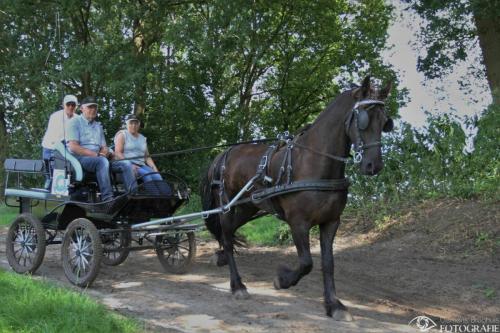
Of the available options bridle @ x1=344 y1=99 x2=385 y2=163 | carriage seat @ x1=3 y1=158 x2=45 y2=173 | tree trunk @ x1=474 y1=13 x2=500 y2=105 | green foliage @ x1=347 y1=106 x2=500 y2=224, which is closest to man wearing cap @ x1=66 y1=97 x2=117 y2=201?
carriage seat @ x1=3 y1=158 x2=45 y2=173

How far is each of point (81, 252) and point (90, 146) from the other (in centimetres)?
147

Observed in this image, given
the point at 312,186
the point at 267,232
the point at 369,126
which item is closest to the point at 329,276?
the point at 312,186

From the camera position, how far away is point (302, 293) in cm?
638

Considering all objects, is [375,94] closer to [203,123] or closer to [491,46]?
[491,46]

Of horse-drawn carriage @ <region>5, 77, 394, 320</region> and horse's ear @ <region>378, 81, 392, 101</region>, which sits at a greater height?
horse's ear @ <region>378, 81, 392, 101</region>

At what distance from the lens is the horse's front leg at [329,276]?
5340 millimetres

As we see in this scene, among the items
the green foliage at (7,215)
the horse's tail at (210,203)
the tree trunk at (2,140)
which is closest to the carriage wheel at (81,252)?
the horse's tail at (210,203)

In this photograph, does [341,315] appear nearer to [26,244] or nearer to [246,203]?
[246,203]

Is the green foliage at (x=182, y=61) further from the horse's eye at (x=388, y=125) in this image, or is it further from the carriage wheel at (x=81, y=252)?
the horse's eye at (x=388, y=125)

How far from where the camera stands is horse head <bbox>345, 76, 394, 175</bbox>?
5062mm

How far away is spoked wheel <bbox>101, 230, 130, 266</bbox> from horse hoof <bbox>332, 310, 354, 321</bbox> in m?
3.02

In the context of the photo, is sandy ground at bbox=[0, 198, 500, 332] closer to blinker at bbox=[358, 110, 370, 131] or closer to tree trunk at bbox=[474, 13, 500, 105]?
blinker at bbox=[358, 110, 370, 131]

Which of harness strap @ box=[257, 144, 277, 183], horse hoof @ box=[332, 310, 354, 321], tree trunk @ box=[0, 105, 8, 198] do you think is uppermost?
tree trunk @ box=[0, 105, 8, 198]

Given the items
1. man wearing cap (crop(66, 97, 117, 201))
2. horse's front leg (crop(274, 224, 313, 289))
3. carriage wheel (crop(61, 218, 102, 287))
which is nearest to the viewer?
horse's front leg (crop(274, 224, 313, 289))
